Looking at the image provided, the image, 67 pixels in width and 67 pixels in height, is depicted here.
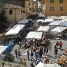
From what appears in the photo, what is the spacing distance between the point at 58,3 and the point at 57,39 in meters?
17.1

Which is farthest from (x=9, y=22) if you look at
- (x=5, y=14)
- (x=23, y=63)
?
(x=23, y=63)

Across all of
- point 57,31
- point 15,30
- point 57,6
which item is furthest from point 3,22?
point 57,31

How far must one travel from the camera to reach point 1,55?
3234cm

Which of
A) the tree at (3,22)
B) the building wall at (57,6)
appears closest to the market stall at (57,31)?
the tree at (3,22)

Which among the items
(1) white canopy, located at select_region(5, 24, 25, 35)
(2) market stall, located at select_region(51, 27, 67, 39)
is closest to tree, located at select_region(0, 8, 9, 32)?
(1) white canopy, located at select_region(5, 24, 25, 35)

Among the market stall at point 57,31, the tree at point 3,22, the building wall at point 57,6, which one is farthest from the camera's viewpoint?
the building wall at point 57,6

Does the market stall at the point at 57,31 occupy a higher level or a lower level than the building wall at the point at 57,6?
lower

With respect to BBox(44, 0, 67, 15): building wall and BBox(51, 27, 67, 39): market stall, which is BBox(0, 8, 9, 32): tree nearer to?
BBox(44, 0, 67, 15): building wall

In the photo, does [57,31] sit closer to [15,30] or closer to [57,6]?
[15,30]

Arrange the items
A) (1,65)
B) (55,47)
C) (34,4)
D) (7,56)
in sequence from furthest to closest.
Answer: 1. (34,4)
2. (55,47)
3. (7,56)
4. (1,65)

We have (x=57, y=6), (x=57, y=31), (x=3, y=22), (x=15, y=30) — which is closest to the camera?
(x=57, y=31)

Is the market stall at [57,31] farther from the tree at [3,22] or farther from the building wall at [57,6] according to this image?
the building wall at [57,6]

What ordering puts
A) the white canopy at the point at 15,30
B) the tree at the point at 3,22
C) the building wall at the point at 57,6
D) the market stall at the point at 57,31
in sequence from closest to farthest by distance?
the market stall at the point at 57,31 → the white canopy at the point at 15,30 → the tree at the point at 3,22 → the building wall at the point at 57,6

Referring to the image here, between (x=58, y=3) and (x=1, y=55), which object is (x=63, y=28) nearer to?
(x=1, y=55)
